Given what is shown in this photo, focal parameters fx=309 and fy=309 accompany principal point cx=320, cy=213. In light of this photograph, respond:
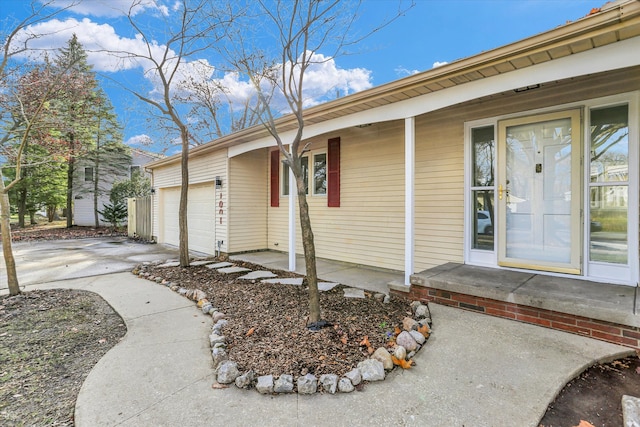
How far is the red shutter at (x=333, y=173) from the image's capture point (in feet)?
20.5

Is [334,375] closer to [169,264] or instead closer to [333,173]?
[333,173]

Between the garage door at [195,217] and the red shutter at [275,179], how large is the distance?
1704 millimetres

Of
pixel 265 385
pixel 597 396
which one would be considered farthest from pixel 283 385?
pixel 597 396

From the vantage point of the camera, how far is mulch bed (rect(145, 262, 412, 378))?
2402 mm

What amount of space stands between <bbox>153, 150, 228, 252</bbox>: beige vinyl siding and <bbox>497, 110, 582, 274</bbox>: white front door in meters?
5.81

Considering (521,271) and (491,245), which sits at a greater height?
(491,245)

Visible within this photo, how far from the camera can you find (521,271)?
393 centimetres

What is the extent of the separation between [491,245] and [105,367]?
455 centimetres

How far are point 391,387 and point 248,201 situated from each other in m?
6.24

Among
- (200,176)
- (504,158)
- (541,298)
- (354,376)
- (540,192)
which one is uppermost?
(200,176)

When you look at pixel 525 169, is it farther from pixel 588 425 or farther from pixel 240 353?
pixel 240 353

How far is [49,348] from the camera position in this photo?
2891 mm

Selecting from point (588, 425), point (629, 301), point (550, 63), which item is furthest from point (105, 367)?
point (550, 63)

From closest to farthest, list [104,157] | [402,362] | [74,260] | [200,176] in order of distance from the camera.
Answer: [402,362], [74,260], [200,176], [104,157]
